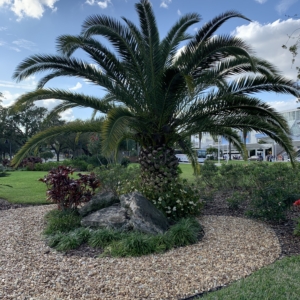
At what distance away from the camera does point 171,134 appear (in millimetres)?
7609

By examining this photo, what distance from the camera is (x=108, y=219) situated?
5934mm

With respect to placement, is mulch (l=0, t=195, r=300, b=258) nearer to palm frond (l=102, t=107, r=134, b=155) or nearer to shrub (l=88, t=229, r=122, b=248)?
shrub (l=88, t=229, r=122, b=248)

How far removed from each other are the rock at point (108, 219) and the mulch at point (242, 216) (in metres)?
0.74

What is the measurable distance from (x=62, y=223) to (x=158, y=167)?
2.64 m

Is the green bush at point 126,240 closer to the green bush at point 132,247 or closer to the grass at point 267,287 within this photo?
the green bush at point 132,247

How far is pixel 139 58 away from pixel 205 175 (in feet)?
17.8

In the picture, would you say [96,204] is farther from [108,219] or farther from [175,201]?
[175,201]

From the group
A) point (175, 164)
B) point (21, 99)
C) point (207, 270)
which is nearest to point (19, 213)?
point (21, 99)

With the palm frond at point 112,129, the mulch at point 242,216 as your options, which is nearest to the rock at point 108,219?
the mulch at point 242,216

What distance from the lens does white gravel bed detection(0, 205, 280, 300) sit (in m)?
3.50

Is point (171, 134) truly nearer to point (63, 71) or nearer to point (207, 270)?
point (63, 71)

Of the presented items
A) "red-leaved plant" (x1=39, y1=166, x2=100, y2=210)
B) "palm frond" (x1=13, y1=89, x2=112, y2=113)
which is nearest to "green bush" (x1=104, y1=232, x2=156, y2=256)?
"red-leaved plant" (x1=39, y1=166, x2=100, y2=210)

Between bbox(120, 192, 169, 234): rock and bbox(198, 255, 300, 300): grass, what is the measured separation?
2.15 meters

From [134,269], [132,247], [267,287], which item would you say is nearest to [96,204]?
[132,247]
